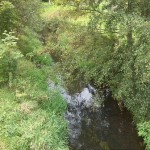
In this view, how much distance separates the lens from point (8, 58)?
61.9 feet

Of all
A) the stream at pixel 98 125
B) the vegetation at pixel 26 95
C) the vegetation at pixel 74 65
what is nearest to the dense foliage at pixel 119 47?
the vegetation at pixel 74 65

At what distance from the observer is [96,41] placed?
18.9 meters

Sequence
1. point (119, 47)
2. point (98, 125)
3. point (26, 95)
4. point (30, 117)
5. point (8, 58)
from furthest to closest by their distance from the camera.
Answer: point (98, 125)
point (8, 58)
point (119, 47)
point (26, 95)
point (30, 117)

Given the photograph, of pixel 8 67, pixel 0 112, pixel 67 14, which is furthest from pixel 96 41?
pixel 0 112

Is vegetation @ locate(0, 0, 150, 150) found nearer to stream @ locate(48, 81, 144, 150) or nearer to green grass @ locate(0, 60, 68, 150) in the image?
green grass @ locate(0, 60, 68, 150)

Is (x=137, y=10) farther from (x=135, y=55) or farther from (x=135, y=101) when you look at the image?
(x=135, y=101)

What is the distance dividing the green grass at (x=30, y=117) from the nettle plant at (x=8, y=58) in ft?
1.99

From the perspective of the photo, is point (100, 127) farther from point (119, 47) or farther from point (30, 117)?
point (30, 117)

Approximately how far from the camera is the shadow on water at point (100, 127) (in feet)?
57.0

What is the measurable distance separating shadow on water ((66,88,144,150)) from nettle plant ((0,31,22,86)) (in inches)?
174

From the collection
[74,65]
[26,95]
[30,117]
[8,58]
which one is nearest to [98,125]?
[74,65]

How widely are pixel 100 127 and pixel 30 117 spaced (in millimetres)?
5231

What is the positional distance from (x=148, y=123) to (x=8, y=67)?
8.91 m

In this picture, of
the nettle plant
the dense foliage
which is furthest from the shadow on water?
the nettle plant
